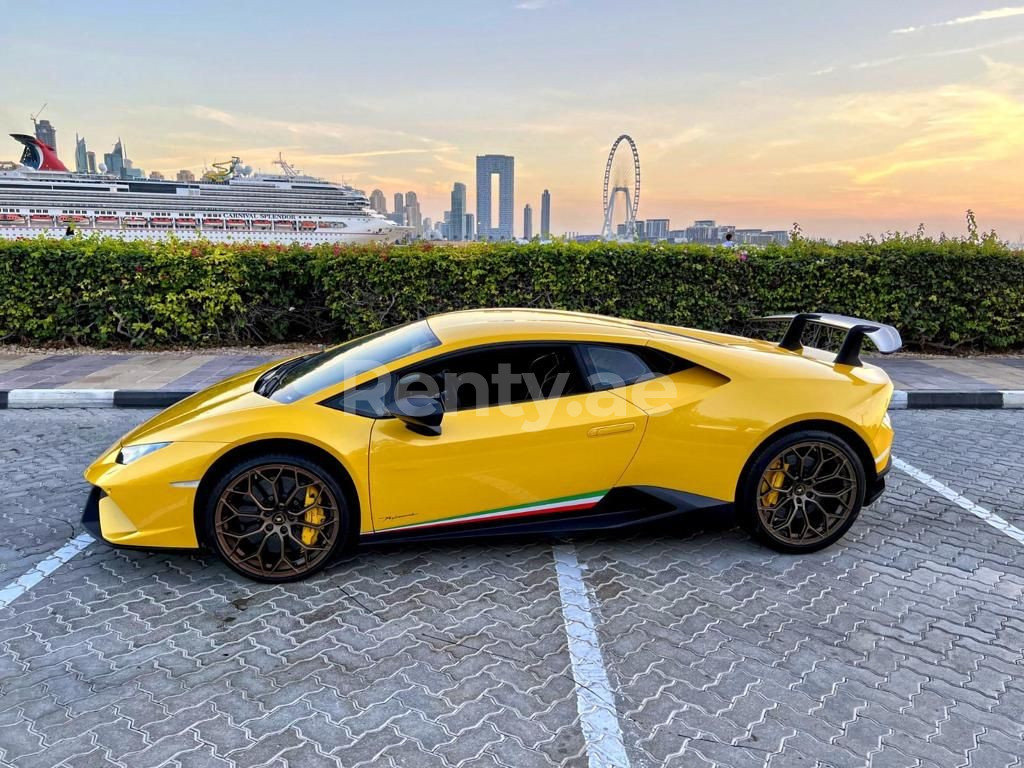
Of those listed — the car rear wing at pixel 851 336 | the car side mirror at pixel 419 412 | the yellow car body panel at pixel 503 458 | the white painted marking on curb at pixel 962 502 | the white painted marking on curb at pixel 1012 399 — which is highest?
the car rear wing at pixel 851 336

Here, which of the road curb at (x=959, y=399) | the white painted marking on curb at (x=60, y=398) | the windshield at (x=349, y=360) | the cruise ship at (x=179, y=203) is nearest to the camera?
the windshield at (x=349, y=360)

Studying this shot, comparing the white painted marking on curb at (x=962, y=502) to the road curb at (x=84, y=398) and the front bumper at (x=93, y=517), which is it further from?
the road curb at (x=84, y=398)

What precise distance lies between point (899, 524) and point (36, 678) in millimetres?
4430

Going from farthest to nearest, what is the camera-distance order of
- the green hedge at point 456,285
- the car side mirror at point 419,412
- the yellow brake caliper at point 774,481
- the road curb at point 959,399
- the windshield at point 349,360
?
the green hedge at point 456,285 < the road curb at point 959,399 < the yellow brake caliper at point 774,481 < the windshield at point 349,360 < the car side mirror at point 419,412

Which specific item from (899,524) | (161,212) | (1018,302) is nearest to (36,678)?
(899,524)

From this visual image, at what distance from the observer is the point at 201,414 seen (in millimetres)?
3381

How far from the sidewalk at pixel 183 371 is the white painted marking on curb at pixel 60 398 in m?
0.22

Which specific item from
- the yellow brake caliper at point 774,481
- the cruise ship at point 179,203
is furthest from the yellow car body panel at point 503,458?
the cruise ship at point 179,203

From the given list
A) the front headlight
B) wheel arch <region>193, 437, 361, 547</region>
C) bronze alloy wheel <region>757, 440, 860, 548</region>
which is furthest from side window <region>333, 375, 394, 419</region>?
bronze alloy wheel <region>757, 440, 860, 548</region>

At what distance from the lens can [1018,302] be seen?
370 inches

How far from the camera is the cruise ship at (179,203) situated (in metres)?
43.1

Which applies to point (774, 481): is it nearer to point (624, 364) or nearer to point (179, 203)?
point (624, 364)

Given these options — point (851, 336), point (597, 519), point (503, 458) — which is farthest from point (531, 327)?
point (851, 336)

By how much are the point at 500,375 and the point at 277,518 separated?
1275 millimetres
